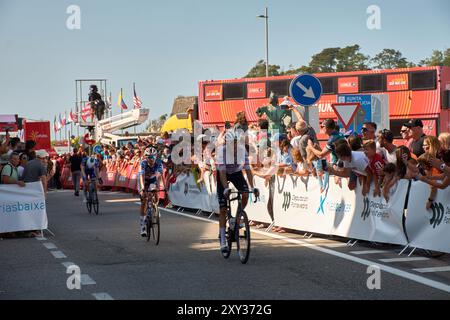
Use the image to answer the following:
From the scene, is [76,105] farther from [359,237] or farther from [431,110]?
[359,237]

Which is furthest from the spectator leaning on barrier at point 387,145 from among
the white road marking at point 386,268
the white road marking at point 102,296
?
the white road marking at point 102,296

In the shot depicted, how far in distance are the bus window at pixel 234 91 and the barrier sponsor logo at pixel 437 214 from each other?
2899 centimetres

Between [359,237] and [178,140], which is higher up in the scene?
[178,140]

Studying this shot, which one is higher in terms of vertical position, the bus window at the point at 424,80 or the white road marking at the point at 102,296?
the bus window at the point at 424,80

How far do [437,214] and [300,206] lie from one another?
3.96m

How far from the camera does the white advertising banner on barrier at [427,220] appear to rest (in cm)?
1074

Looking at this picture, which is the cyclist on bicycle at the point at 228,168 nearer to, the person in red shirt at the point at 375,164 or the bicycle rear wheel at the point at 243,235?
the bicycle rear wheel at the point at 243,235

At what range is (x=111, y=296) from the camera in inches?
331

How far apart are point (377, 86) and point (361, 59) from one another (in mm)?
Result: 73168

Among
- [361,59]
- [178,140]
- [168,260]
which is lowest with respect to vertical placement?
[168,260]

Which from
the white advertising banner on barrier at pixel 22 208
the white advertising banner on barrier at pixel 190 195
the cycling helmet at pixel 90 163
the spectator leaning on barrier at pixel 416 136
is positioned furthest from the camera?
the cycling helmet at pixel 90 163

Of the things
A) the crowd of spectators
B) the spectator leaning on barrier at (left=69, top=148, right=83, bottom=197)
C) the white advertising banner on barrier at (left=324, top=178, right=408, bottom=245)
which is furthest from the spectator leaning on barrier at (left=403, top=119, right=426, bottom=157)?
the spectator leaning on barrier at (left=69, top=148, right=83, bottom=197)

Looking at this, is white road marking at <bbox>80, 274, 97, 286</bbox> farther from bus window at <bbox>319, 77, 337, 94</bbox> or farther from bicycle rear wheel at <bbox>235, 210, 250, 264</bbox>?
bus window at <bbox>319, 77, 337, 94</bbox>
